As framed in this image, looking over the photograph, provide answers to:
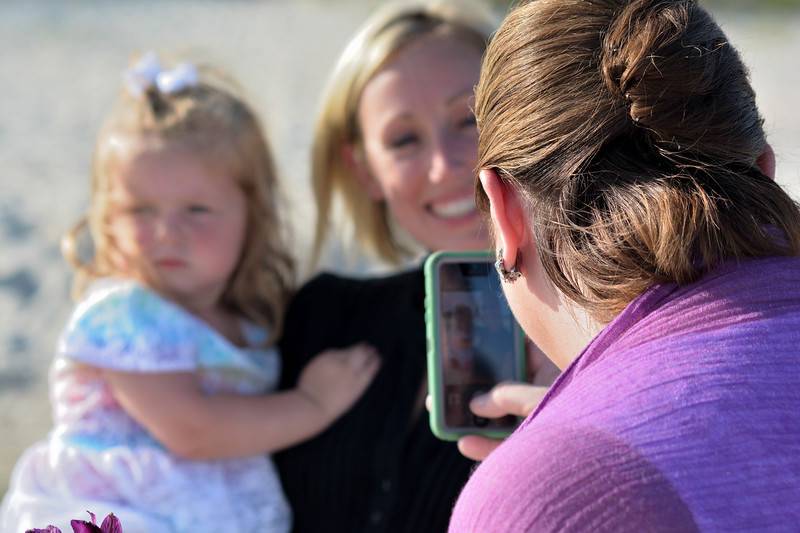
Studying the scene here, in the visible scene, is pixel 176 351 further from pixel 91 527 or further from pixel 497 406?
pixel 91 527

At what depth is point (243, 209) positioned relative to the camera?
2.67 metres

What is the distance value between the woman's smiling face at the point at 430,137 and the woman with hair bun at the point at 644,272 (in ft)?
3.74

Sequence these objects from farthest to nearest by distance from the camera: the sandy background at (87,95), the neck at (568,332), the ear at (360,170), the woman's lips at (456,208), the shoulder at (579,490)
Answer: the sandy background at (87,95)
the ear at (360,170)
the woman's lips at (456,208)
the neck at (568,332)
the shoulder at (579,490)

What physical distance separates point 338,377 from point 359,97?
713 millimetres

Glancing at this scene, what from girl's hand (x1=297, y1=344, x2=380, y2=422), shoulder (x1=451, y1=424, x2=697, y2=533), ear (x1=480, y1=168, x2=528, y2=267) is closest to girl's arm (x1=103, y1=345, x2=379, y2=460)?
girl's hand (x1=297, y1=344, x2=380, y2=422)

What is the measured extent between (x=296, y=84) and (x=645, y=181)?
6028mm

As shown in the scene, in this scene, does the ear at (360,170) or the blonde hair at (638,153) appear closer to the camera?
the blonde hair at (638,153)

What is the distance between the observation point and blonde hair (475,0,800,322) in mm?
1238

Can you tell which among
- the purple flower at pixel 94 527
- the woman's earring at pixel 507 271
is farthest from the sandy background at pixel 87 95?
the purple flower at pixel 94 527

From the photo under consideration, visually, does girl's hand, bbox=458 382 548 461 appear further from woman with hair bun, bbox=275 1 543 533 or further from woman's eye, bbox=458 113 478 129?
woman's eye, bbox=458 113 478 129

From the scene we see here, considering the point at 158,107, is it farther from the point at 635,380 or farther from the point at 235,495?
the point at 635,380

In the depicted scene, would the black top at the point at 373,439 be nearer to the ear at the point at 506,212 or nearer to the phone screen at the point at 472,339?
the phone screen at the point at 472,339

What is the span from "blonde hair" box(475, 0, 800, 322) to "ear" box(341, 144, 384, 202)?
149 cm

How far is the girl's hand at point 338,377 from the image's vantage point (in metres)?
2.46
